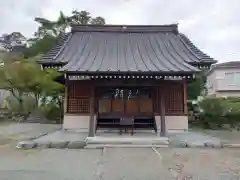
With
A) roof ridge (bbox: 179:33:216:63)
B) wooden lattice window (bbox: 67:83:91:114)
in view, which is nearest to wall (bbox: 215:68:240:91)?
roof ridge (bbox: 179:33:216:63)

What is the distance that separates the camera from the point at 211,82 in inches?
1308

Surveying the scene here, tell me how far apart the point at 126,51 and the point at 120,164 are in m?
8.03

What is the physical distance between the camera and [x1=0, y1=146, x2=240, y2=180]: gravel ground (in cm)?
557

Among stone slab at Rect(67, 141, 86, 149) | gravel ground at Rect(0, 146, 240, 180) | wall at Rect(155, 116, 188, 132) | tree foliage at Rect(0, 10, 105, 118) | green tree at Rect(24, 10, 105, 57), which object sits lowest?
gravel ground at Rect(0, 146, 240, 180)

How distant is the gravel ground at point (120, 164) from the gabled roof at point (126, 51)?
3.29 m

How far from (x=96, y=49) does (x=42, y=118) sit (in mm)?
7385

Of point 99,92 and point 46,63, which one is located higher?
point 46,63

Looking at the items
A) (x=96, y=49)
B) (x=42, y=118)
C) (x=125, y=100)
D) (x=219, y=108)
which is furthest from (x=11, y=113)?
(x=219, y=108)

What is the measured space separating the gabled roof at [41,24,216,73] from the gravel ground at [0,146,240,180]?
3293 mm

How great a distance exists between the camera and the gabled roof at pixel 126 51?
440 inches

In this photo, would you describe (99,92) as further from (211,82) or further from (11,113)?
(211,82)

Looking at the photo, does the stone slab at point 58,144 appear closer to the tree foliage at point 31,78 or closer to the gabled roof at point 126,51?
the gabled roof at point 126,51

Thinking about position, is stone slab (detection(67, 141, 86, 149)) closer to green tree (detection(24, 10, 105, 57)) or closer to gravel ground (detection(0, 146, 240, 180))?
gravel ground (detection(0, 146, 240, 180))

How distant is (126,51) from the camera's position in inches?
545
